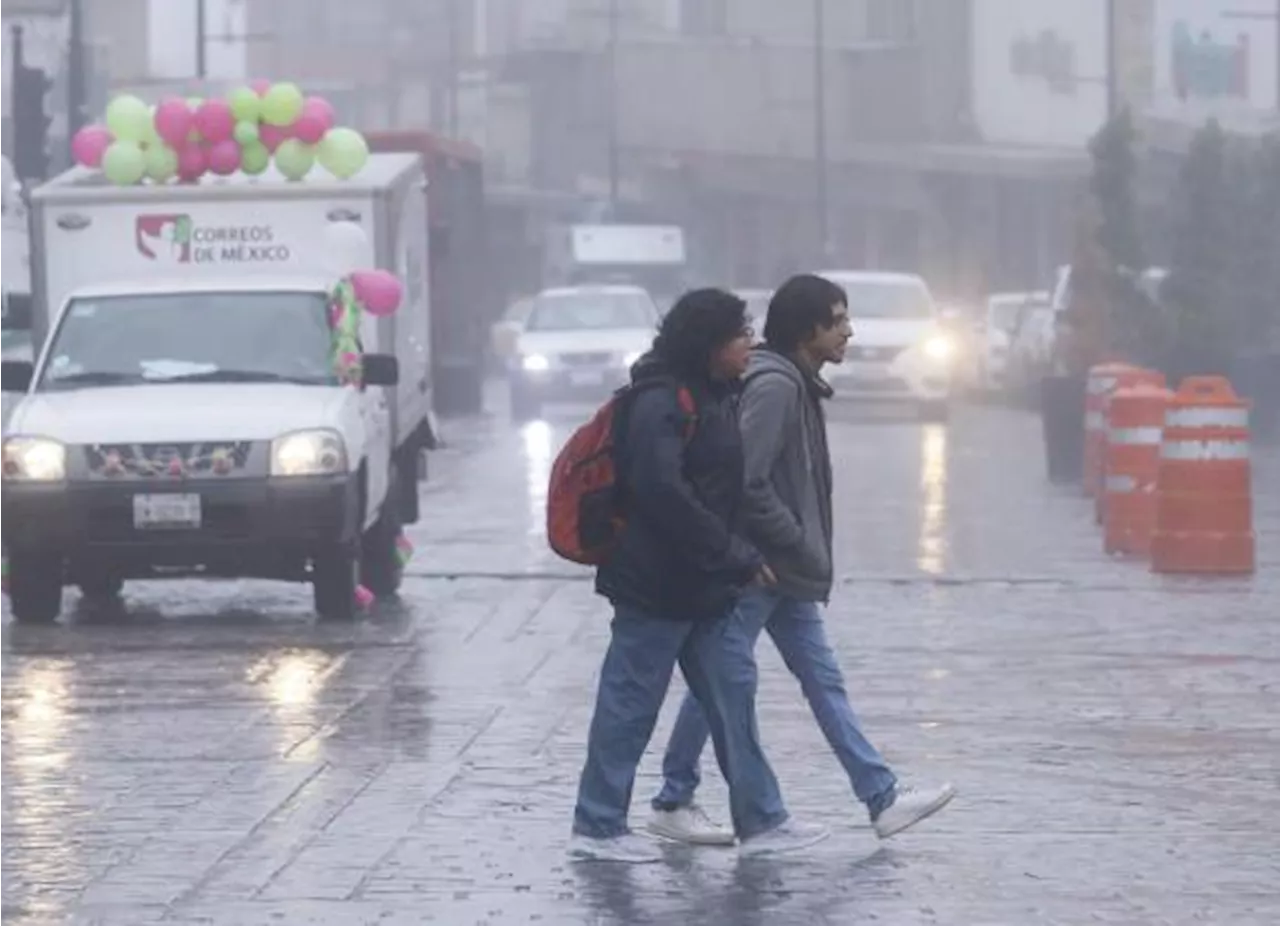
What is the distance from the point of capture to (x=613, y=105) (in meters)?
87.5

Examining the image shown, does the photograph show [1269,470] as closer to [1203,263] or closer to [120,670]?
[1203,263]

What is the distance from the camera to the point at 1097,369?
26578 millimetres

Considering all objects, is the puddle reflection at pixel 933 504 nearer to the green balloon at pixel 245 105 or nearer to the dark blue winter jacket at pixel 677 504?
the green balloon at pixel 245 105

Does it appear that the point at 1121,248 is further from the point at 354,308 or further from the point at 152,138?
the point at 354,308

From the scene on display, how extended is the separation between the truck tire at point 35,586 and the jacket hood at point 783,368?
24.4ft

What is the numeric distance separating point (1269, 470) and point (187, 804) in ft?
71.2

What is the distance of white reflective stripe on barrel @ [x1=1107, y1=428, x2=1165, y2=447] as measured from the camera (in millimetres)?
21875

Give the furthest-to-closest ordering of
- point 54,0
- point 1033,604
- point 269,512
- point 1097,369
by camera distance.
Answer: point 54,0 < point 1097,369 < point 1033,604 < point 269,512

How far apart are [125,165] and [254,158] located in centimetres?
73

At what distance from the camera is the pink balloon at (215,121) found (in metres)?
19.4

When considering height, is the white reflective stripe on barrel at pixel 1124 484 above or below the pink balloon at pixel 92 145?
below

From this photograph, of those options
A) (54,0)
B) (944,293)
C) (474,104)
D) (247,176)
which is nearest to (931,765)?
(247,176)

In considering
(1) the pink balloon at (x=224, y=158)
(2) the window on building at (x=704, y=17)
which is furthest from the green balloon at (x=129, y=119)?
(2) the window on building at (x=704, y=17)

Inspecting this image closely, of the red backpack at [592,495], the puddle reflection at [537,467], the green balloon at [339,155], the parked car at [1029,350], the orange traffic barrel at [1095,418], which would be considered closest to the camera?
the red backpack at [592,495]
